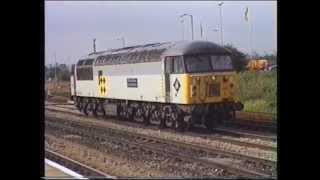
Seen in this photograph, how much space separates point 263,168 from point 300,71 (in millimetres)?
8357

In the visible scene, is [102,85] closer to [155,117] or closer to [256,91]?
[155,117]

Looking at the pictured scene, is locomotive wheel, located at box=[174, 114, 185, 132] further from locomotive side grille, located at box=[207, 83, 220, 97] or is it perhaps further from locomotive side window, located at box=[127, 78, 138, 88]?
locomotive side window, located at box=[127, 78, 138, 88]

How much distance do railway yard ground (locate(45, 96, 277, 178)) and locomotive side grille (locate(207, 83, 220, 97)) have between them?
3.46 ft

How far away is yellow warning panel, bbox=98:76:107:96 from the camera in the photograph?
20691mm

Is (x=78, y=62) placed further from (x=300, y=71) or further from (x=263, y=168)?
(x=300, y=71)

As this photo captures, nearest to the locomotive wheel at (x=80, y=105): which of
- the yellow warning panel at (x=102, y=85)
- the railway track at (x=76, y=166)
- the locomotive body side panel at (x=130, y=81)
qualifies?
the locomotive body side panel at (x=130, y=81)

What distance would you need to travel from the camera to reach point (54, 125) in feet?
63.6

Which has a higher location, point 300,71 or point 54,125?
point 300,71

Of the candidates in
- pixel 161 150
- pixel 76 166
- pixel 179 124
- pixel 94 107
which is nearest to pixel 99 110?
pixel 94 107

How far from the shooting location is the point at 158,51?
57.6 ft

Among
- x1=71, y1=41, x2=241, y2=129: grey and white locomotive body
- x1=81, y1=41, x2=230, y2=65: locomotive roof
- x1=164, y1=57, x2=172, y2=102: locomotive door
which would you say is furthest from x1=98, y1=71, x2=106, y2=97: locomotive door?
x1=164, y1=57, x2=172, y2=102: locomotive door

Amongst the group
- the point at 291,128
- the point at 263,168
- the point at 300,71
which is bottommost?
the point at 263,168

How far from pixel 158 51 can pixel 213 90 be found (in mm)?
2189
